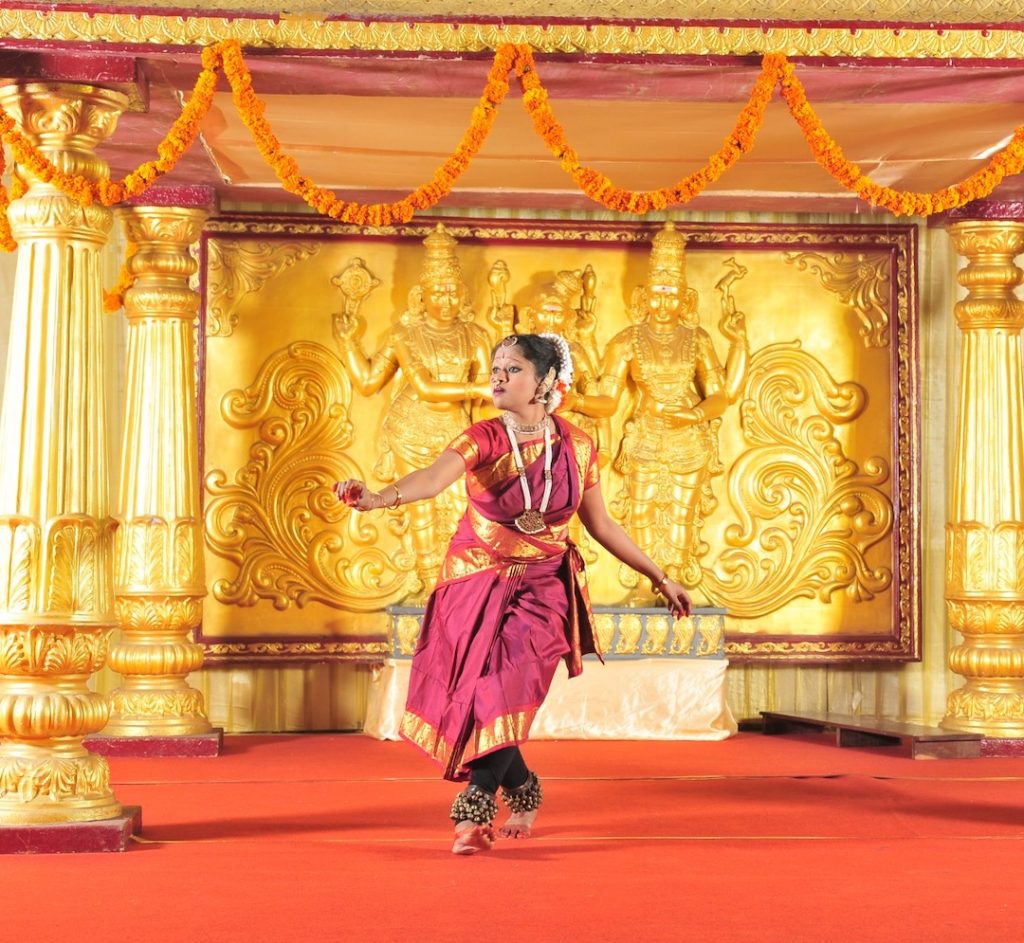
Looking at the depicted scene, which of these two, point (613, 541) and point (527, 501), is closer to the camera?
point (527, 501)

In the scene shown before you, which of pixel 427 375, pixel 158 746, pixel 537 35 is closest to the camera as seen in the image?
pixel 537 35

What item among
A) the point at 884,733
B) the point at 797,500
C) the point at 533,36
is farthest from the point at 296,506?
the point at 533,36

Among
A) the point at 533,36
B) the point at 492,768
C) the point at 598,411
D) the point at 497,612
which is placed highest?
the point at 533,36

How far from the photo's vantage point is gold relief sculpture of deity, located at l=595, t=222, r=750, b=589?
864 centimetres

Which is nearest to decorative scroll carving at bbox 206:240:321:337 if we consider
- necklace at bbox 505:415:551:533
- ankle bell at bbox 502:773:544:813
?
necklace at bbox 505:415:551:533

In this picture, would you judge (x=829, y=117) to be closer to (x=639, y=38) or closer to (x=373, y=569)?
(x=639, y=38)

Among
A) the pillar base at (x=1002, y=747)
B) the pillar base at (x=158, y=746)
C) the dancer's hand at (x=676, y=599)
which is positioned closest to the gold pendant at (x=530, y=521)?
the dancer's hand at (x=676, y=599)

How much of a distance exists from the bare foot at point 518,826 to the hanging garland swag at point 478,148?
A: 210 cm

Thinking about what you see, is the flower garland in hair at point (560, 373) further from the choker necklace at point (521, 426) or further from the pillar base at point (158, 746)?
the pillar base at point (158, 746)

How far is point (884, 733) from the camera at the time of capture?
7812mm

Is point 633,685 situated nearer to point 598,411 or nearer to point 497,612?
point 598,411

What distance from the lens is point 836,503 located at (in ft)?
29.1

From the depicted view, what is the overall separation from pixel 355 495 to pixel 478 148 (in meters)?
1.77

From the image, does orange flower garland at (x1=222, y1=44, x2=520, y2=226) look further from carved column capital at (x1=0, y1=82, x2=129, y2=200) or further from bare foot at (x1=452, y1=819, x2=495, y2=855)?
bare foot at (x1=452, y1=819, x2=495, y2=855)
